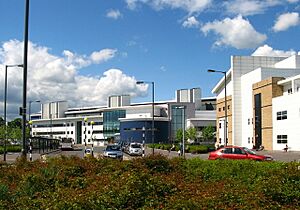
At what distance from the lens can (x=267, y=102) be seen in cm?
6862

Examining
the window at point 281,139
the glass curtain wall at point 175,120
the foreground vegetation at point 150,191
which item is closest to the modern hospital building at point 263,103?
the window at point 281,139

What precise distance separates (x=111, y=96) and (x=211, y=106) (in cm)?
3829

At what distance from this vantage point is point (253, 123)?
2928 inches

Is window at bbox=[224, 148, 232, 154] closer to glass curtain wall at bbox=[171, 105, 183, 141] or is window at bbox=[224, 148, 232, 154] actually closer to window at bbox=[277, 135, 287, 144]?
window at bbox=[277, 135, 287, 144]

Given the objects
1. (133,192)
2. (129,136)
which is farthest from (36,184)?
(129,136)

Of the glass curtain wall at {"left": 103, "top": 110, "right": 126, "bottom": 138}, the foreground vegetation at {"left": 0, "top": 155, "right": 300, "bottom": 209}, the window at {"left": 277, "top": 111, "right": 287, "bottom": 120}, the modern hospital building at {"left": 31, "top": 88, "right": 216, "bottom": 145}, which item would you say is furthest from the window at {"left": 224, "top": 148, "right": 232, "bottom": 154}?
the glass curtain wall at {"left": 103, "top": 110, "right": 126, "bottom": 138}

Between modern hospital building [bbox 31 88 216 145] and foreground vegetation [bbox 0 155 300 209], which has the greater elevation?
modern hospital building [bbox 31 88 216 145]

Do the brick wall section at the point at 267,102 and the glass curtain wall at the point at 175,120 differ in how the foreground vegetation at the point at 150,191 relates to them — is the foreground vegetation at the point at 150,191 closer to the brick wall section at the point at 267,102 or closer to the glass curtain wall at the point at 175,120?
the brick wall section at the point at 267,102

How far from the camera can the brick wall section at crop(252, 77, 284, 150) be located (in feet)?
219

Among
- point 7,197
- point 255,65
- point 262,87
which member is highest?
point 255,65

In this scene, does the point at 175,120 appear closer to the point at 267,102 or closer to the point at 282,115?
the point at 267,102

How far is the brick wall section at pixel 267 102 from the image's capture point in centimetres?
6688

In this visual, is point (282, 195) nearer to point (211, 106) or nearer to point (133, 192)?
point (133, 192)

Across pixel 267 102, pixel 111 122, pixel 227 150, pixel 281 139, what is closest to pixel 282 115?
pixel 281 139
